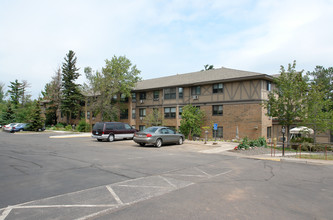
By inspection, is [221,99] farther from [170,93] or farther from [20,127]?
[20,127]

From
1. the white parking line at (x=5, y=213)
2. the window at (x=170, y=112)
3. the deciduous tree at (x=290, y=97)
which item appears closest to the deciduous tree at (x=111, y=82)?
the window at (x=170, y=112)

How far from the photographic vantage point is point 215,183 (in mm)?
7297

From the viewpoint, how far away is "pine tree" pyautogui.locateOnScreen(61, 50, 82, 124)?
45.6 metres

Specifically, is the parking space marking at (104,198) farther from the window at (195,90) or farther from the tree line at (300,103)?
the window at (195,90)

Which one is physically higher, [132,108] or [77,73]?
[77,73]

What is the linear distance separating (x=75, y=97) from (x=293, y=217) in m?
45.2

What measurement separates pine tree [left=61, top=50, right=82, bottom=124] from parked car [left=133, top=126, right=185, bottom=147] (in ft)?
99.6

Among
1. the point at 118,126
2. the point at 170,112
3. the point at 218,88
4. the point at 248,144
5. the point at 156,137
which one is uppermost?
the point at 218,88

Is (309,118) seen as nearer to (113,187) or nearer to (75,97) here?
(113,187)

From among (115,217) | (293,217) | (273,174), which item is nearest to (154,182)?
(115,217)

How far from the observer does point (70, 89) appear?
1850 inches

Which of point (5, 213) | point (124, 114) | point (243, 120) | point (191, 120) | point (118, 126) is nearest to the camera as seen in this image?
point (5, 213)

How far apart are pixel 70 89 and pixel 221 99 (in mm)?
32653

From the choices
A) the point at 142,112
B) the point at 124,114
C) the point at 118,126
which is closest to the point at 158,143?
the point at 118,126
